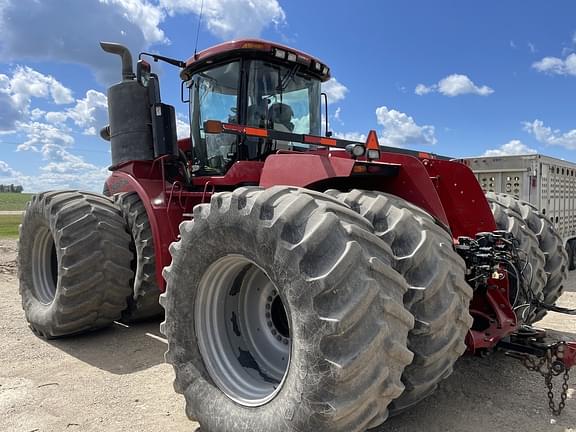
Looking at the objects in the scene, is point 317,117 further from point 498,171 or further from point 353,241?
point 498,171

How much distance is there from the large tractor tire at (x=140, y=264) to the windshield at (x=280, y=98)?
1.69 meters

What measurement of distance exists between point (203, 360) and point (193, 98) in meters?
2.87

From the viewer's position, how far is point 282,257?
2559 millimetres

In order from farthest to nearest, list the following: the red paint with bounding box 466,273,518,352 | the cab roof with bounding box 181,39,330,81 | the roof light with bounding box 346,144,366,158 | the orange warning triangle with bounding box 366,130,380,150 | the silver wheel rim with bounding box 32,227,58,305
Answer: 1. the silver wheel rim with bounding box 32,227,58,305
2. the cab roof with bounding box 181,39,330,81
3. the red paint with bounding box 466,273,518,352
4. the orange warning triangle with bounding box 366,130,380,150
5. the roof light with bounding box 346,144,366,158

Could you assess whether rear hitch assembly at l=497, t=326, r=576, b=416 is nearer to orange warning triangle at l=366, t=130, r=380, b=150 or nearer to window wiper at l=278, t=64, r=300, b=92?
orange warning triangle at l=366, t=130, r=380, b=150

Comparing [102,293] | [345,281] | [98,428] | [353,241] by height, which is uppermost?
[353,241]

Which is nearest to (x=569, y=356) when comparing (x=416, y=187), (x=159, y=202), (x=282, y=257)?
(x=416, y=187)

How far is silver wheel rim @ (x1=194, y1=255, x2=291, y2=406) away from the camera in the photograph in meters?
3.18

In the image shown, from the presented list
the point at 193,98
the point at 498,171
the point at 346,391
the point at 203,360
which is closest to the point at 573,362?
the point at 346,391

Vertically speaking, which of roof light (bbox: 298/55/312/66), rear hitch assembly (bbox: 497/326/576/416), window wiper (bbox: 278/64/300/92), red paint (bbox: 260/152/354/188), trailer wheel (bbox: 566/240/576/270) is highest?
roof light (bbox: 298/55/312/66)

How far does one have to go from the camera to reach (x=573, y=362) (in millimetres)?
3264

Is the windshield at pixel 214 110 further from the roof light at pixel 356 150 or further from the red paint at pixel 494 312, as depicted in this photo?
the red paint at pixel 494 312

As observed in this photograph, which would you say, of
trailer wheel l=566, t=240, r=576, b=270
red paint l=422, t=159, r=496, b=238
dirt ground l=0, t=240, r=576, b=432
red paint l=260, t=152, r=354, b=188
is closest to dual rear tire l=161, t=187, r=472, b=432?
red paint l=260, t=152, r=354, b=188

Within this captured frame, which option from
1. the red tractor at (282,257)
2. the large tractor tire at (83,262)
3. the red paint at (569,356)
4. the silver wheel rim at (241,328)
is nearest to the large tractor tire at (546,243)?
the red tractor at (282,257)
